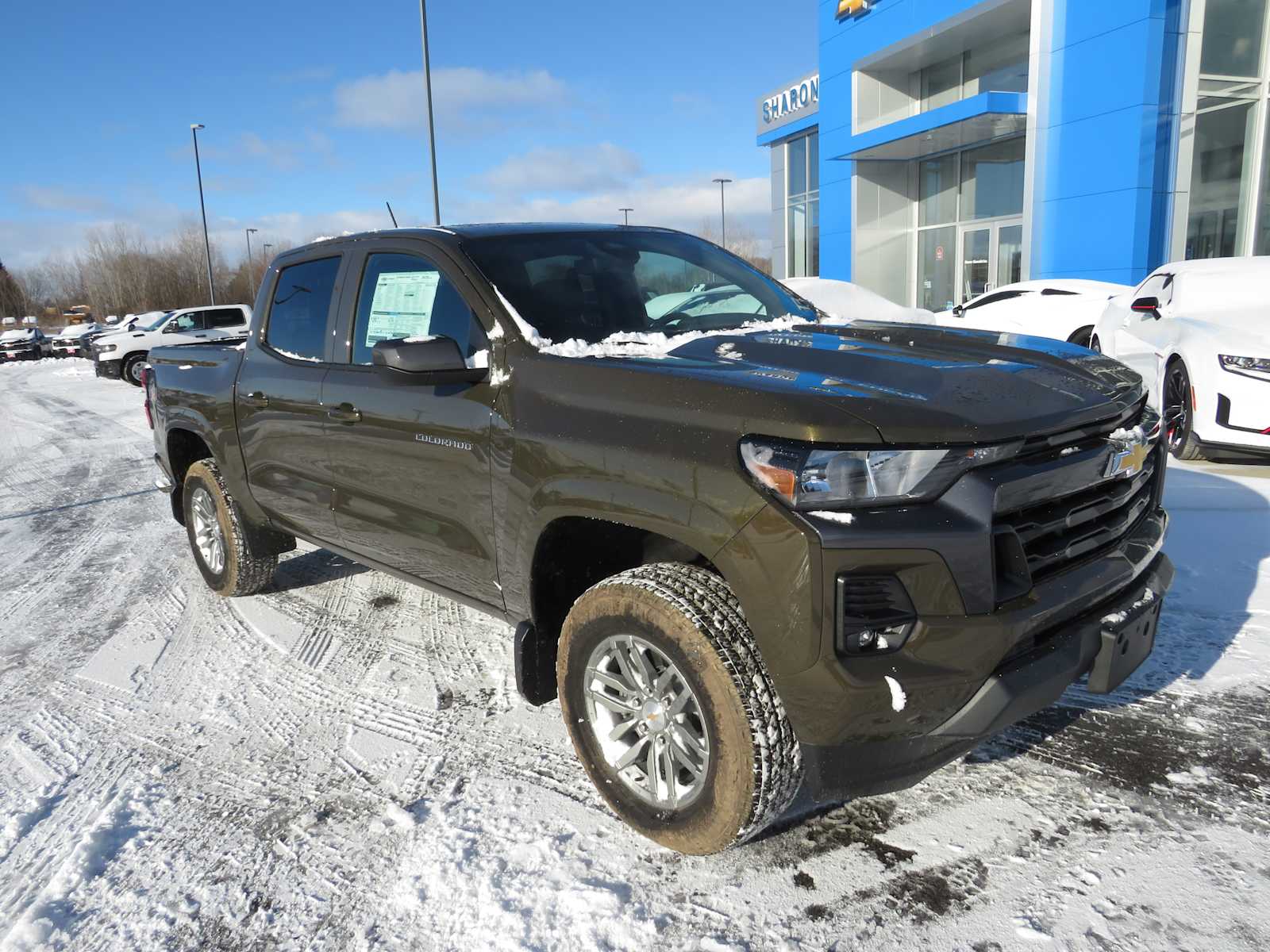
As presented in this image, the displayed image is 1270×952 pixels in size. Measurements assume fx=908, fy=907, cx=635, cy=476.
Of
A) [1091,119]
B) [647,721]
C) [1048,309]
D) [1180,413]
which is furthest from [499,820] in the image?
[1091,119]

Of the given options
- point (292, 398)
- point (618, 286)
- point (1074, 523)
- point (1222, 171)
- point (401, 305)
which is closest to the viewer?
point (1074, 523)

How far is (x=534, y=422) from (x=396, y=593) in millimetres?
2647

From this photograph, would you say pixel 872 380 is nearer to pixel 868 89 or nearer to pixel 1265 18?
pixel 1265 18

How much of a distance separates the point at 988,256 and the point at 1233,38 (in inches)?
236

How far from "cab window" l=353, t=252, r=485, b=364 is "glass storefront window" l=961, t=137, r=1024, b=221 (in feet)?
59.0

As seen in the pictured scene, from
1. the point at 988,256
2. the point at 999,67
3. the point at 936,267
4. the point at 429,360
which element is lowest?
the point at 429,360

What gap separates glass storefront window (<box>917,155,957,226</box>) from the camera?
21.2 m

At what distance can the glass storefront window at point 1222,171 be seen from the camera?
15094 millimetres

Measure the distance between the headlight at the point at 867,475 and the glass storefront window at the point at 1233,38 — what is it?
16583 millimetres

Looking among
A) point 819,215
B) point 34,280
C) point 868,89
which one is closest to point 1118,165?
point 868,89

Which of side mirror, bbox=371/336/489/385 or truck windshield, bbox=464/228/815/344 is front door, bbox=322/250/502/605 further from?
truck windshield, bbox=464/228/815/344

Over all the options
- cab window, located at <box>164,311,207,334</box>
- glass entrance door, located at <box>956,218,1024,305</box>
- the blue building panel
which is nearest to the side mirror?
the blue building panel

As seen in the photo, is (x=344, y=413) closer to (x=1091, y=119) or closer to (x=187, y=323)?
(x=1091, y=119)

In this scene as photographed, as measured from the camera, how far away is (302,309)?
4.17 meters
